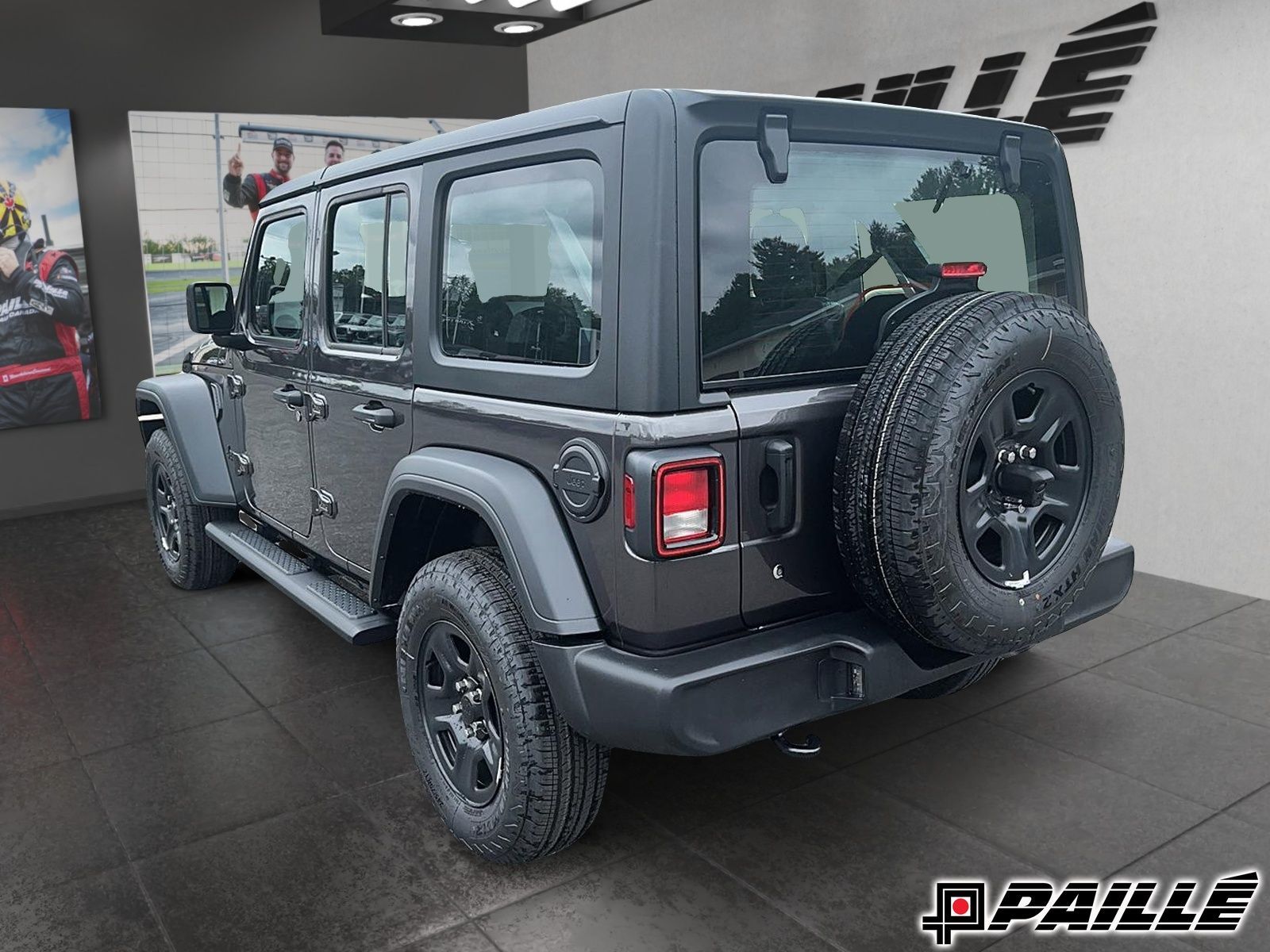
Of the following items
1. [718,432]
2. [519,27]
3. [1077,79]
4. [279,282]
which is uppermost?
[519,27]

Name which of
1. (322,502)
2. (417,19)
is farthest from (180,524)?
(417,19)

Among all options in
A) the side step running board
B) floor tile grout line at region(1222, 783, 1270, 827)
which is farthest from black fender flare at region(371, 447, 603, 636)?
floor tile grout line at region(1222, 783, 1270, 827)

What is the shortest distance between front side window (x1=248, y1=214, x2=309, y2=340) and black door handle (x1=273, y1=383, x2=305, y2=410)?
175 millimetres

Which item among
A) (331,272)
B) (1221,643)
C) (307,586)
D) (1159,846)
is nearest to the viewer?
(1159,846)

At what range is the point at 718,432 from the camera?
2203 mm

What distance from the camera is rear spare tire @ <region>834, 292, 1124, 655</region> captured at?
214 centimetres

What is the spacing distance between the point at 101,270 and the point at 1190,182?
6140 millimetres

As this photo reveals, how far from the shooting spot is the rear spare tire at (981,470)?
214 centimetres

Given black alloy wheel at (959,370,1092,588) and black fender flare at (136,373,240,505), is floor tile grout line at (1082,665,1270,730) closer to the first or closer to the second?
black alloy wheel at (959,370,1092,588)

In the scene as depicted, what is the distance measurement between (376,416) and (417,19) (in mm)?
4740

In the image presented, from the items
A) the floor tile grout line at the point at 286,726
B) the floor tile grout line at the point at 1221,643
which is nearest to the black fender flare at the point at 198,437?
the floor tile grout line at the point at 286,726

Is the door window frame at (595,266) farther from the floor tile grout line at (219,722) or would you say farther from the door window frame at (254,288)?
the floor tile grout line at (219,722)

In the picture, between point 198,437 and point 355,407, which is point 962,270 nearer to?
point 355,407

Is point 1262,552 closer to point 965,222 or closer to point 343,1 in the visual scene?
point 965,222
